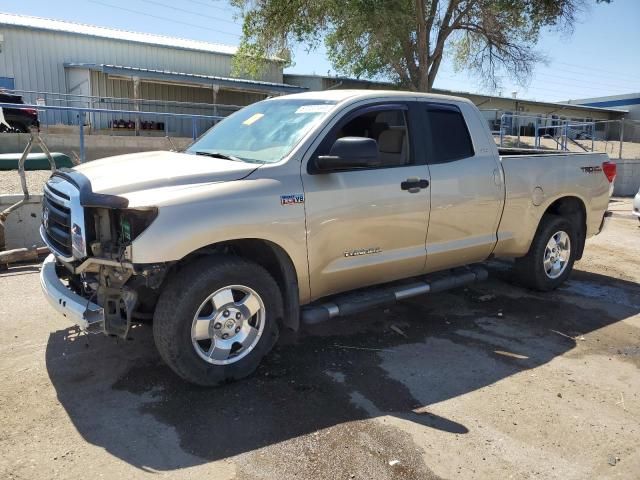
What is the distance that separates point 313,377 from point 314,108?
6.83ft

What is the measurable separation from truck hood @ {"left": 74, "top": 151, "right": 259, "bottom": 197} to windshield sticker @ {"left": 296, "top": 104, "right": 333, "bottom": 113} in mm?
794

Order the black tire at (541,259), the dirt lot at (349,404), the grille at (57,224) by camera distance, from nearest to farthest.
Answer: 1. the dirt lot at (349,404)
2. the grille at (57,224)
3. the black tire at (541,259)

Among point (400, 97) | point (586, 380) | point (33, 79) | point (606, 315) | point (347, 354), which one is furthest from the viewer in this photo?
point (33, 79)

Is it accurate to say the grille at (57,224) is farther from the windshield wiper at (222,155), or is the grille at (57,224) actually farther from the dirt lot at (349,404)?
the windshield wiper at (222,155)

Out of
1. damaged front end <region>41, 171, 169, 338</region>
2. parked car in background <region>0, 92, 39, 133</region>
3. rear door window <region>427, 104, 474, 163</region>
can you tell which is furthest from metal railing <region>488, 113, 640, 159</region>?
damaged front end <region>41, 171, 169, 338</region>

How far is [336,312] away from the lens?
4.22 metres

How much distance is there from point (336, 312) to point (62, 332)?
7.69 ft

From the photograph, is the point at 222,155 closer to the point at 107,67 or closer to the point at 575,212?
the point at 575,212

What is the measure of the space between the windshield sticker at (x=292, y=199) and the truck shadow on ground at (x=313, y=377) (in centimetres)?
124

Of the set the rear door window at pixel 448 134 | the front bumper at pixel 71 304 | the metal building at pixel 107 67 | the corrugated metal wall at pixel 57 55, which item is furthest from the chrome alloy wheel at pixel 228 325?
the corrugated metal wall at pixel 57 55

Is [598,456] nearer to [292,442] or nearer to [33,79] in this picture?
[292,442]

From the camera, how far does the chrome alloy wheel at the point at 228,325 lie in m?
3.63

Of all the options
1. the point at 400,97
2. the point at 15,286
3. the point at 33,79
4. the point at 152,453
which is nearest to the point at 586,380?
the point at 400,97

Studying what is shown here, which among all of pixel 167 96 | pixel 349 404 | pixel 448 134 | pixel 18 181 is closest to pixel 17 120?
pixel 18 181
